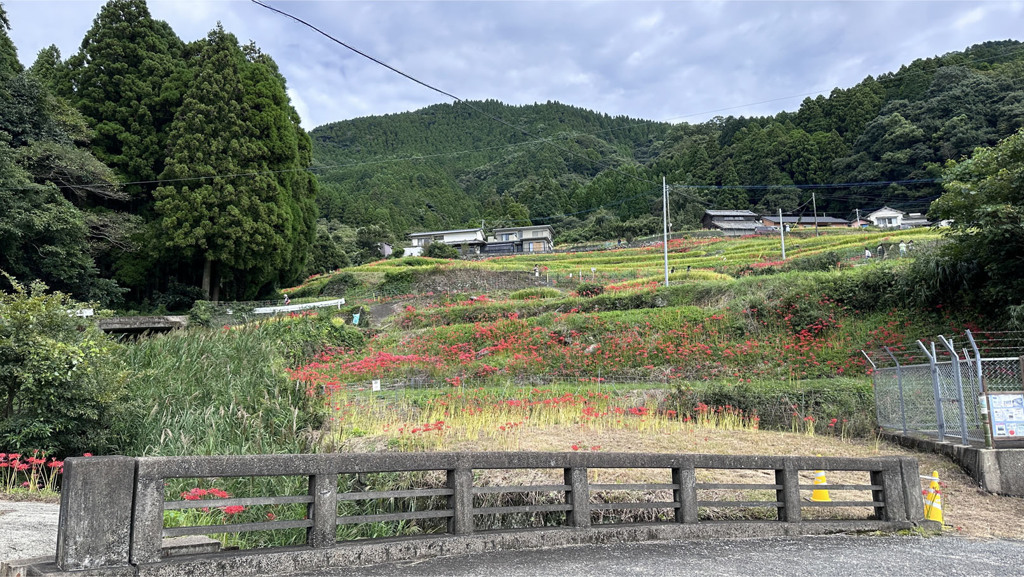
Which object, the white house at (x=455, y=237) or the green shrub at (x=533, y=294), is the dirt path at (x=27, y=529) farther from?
the white house at (x=455, y=237)

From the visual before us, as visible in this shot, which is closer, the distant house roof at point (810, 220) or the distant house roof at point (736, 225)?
→ the distant house roof at point (736, 225)

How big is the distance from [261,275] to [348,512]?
26.8 m

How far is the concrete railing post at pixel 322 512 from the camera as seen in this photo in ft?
15.0

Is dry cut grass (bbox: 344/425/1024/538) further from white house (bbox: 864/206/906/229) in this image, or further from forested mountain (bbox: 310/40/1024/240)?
white house (bbox: 864/206/906/229)

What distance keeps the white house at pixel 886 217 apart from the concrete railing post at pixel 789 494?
73.4m

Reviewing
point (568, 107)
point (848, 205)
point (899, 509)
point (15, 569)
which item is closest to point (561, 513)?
point (899, 509)

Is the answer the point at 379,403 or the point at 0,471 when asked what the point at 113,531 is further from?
the point at 379,403

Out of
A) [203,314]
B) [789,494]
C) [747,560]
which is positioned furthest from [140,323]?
[747,560]

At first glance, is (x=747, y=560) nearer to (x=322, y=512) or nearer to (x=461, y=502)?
(x=461, y=502)

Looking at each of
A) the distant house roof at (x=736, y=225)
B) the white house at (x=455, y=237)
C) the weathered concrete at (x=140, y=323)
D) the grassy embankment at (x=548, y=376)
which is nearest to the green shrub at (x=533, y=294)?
the grassy embankment at (x=548, y=376)

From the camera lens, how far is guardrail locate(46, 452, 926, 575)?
3.85 metres

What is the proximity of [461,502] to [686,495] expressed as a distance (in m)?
2.30

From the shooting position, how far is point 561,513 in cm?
637

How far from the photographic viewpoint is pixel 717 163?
9194 cm
